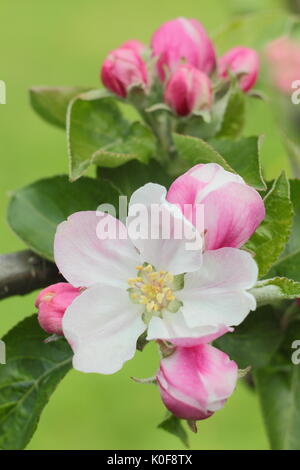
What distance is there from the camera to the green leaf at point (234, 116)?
0.71 m

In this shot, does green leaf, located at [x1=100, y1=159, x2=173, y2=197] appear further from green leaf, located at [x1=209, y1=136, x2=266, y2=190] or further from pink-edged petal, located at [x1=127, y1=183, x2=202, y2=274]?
pink-edged petal, located at [x1=127, y1=183, x2=202, y2=274]

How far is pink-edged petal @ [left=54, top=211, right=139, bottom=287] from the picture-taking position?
498 mm

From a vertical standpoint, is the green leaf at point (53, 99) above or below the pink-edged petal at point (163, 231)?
below

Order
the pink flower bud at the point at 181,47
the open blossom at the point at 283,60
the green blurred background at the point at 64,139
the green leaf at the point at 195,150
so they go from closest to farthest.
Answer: the green leaf at the point at 195,150 < the pink flower bud at the point at 181,47 < the open blossom at the point at 283,60 < the green blurred background at the point at 64,139

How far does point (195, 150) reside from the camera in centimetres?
61

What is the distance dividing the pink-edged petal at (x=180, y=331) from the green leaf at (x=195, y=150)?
0.42 feet

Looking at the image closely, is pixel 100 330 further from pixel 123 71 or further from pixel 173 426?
pixel 123 71

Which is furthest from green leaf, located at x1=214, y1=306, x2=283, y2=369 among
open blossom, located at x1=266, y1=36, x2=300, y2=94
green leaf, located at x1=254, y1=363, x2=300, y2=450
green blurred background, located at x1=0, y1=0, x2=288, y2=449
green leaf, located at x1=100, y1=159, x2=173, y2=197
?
open blossom, located at x1=266, y1=36, x2=300, y2=94

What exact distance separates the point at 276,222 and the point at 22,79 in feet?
9.37

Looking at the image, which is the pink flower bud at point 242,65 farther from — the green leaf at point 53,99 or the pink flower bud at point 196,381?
the pink flower bud at point 196,381

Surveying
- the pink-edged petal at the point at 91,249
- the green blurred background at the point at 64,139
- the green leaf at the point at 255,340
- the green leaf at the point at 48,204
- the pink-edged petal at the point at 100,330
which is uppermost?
the pink-edged petal at the point at 91,249

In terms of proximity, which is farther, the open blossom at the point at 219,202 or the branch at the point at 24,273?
the branch at the point at 24,273

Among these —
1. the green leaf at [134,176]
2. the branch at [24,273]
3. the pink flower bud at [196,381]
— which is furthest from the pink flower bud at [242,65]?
the pink flower bud at [196,381]

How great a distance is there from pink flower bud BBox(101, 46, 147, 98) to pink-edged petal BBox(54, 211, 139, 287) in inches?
8.1
